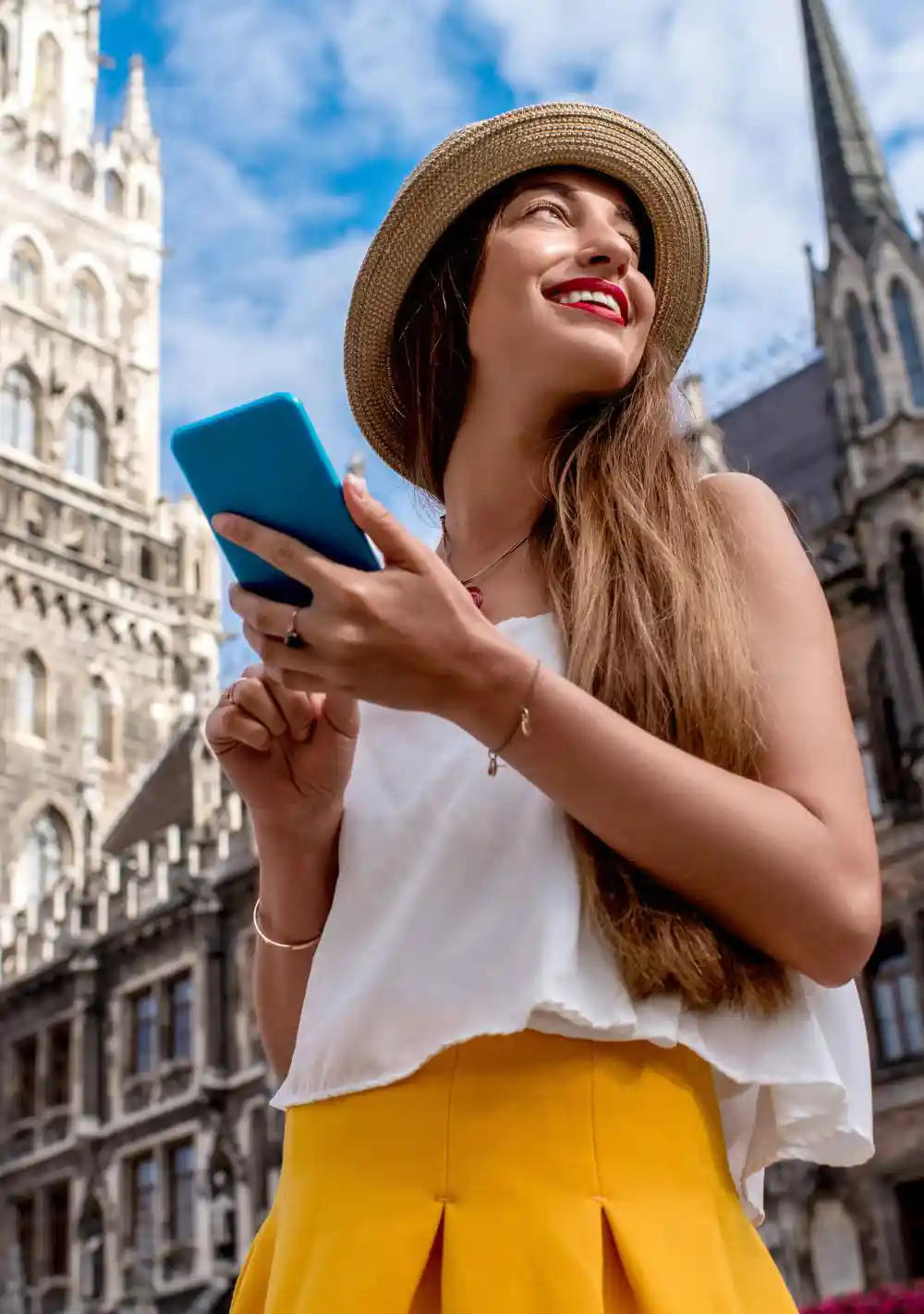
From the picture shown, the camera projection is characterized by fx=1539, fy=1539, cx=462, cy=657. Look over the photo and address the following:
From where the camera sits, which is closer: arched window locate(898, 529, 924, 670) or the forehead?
the forehead

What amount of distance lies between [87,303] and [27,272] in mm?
1354

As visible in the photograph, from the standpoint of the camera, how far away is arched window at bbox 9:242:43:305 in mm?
28234

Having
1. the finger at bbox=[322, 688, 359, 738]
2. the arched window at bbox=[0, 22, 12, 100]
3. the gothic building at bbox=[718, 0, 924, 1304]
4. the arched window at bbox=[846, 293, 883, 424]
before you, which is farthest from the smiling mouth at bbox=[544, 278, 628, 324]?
the arched window at bbox=[0, 22, 12, 100]

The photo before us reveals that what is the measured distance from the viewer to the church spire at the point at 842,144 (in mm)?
18078

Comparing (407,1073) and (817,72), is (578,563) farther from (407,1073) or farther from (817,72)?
(817,72)

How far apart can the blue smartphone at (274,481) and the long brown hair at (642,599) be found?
31 cm

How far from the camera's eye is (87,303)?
29438 mm

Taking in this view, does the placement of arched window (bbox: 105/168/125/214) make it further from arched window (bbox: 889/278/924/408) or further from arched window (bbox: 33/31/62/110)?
arched window (bbox: 889/278/924/408)

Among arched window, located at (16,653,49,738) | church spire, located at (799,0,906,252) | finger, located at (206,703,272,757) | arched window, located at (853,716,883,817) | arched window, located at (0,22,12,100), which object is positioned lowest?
finger, located at (206,703,272,757)

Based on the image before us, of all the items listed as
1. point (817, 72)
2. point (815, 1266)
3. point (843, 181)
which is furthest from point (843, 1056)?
point (817, 72)

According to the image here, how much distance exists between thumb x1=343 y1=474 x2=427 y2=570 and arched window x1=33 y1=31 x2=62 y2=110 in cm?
3303

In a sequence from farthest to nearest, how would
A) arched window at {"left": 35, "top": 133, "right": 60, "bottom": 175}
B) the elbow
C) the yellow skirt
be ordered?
1. arched window at {"left": 35, "top": 133, "right": 60, "bottom": 175}
2. the elbow
3. the yellow skirt

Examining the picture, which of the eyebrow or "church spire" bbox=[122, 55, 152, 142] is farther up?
"church spire" bbox=[122, 55, 152, 142]

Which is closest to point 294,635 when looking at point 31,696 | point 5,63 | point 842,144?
point 842,144
